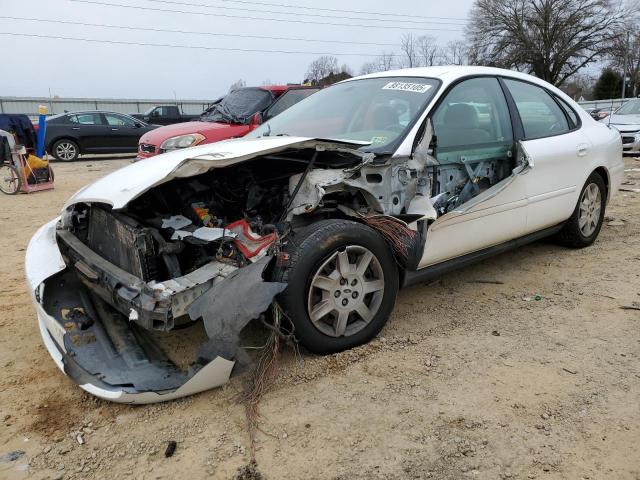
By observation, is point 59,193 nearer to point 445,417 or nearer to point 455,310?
point 455,310

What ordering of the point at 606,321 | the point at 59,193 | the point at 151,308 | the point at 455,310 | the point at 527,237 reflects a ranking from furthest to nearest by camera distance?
1. the point at 59,193
2. the point at 527,237
3. the point at 455,310
4. the point at 606,321
5. the point at 151,308

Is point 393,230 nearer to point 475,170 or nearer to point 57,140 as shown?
point 475,170

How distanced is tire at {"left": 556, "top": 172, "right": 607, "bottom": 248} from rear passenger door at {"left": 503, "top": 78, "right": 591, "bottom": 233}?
20cm

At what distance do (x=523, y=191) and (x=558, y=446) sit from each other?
215cm

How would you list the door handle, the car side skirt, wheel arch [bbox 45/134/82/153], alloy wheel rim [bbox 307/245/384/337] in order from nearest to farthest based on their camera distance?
alloy wheel rim [bbox 307/245/384/337] → the car side skirt → the door handle → wheel arch [bbox 45/134/82/153]

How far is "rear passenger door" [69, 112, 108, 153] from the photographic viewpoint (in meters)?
14.2

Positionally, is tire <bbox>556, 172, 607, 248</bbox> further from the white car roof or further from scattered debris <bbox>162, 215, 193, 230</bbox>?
scattered debris <bbox>162, 215, 193, 230</bbox>

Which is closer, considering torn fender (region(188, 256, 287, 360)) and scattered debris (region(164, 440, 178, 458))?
scattered debris (region(164, 440, 178, 458))

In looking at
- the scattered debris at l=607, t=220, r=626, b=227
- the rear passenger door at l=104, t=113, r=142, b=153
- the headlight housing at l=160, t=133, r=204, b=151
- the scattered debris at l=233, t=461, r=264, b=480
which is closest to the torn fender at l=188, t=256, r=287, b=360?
the scattered debris at l=233, t=461, r=264, b=480

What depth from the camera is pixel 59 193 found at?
8961mm

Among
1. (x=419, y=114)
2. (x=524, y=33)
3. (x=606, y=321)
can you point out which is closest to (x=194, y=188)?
(x=419, y=114)

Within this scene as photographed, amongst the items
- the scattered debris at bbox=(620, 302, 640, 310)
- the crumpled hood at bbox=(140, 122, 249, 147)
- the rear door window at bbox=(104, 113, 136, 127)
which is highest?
the rear door window at bbox=(104, 113, 136, 127)

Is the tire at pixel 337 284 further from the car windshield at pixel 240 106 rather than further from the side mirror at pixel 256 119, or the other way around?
the car windshield at pixel 240 106

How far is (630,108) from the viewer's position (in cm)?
1326
